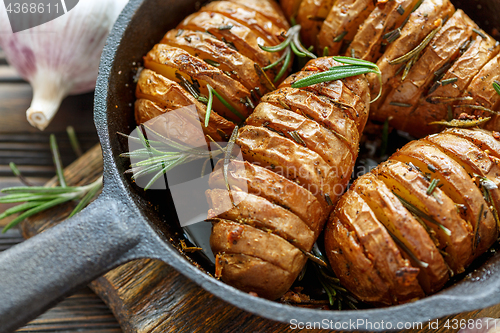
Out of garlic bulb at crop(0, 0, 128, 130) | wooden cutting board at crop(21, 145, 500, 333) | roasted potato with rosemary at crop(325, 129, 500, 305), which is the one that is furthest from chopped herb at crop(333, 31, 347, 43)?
wooden cutting board at crop(21, 145, 500, 333)

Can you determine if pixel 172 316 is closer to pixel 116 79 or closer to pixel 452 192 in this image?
pixel 116 79

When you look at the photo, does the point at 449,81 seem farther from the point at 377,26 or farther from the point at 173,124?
the point at 173,124

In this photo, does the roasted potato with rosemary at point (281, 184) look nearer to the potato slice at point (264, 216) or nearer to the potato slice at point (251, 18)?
the potato slice at point (264, 216)

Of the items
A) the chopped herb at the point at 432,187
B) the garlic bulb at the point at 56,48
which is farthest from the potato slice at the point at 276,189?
the garlic bulb at the point at 56,48

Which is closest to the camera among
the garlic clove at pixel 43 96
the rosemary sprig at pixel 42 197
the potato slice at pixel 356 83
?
the potato slice at pixel 356 83

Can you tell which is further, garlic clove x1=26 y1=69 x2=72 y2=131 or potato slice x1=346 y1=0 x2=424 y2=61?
garlic clove x1=26 y1=69 x2=72 y2=131

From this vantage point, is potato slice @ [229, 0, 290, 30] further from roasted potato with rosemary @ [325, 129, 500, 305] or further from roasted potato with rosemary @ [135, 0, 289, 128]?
roasted potato with rosemary @ [325, 129, 500, 305]

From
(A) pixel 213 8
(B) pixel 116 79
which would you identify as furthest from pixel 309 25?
(B) pixel 116 79
